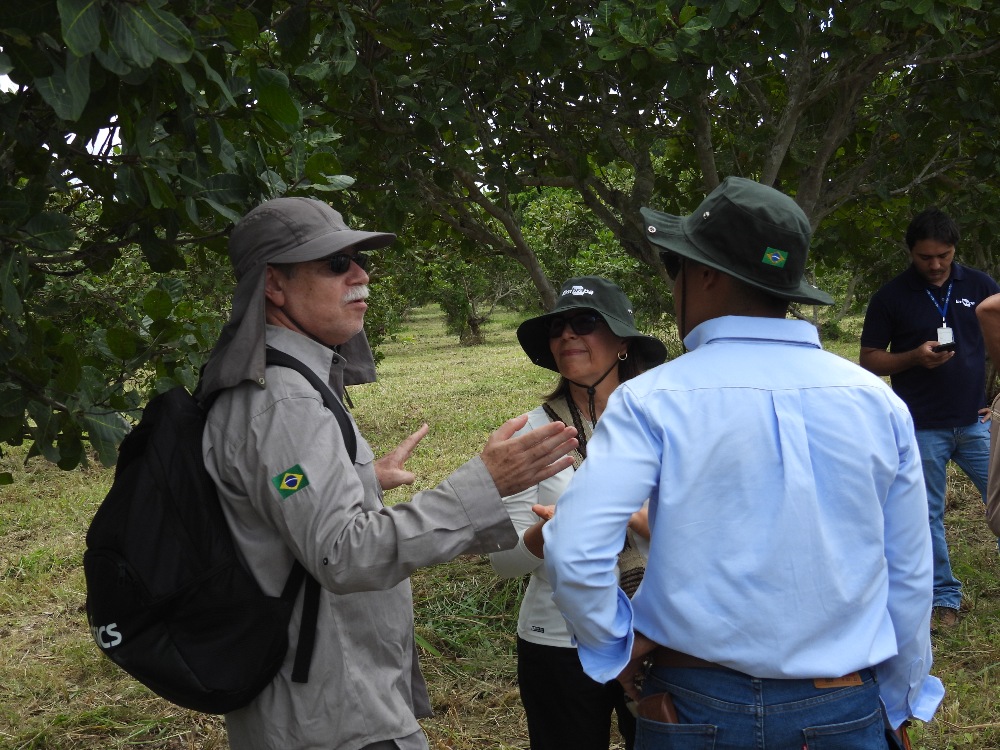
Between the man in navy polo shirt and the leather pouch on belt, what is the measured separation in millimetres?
3645

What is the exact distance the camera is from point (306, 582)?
1.92 meters

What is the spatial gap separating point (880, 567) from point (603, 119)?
3.75 meters

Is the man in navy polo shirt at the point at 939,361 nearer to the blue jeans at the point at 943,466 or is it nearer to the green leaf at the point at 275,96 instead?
the blue jeans at the point at 943,466

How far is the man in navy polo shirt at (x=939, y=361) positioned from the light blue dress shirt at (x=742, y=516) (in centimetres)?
351

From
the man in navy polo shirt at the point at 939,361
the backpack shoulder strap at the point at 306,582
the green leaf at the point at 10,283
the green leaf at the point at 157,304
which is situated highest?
the green leaf at the point at 10,283

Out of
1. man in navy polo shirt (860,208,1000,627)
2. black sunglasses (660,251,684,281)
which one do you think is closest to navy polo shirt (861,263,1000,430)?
man in navy polo shirt (860,208,1000,627)

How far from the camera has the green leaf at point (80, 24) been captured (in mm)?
1482

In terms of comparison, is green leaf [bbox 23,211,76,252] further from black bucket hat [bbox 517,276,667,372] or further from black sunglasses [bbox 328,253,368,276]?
black bucket hat [bbox 517,276,667,372]

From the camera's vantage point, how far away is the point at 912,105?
19.4 ft

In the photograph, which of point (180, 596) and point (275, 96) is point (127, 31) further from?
point (180, 596)

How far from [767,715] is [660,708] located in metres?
0.19

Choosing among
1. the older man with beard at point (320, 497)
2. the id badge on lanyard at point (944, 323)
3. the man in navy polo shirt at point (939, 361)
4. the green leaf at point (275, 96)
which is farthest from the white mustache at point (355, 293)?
the id badge on lanyard at point (944, 323)

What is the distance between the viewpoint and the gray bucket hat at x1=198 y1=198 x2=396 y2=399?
191 cm

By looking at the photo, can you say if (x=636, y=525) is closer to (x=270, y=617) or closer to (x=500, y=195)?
(x=270, y=617)
